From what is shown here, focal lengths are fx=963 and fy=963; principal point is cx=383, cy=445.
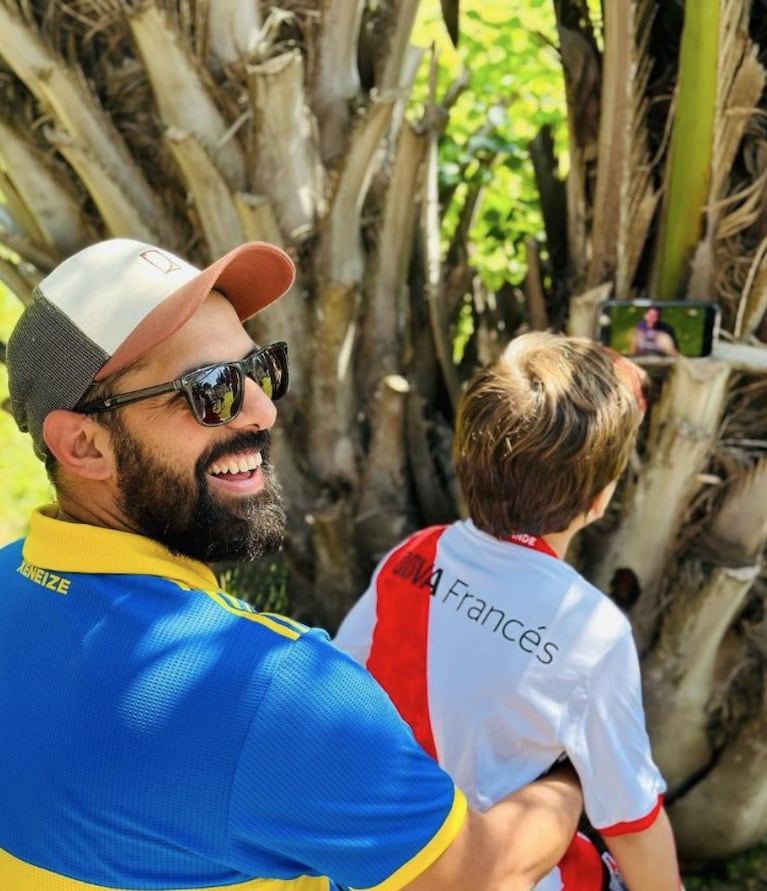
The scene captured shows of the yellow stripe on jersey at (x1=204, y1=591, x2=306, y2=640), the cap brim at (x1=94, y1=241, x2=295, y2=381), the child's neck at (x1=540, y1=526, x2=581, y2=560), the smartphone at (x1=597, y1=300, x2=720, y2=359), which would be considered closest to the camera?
the yellow stripe on jersey at (x1=204, y1=591, x2=306, y2=640)

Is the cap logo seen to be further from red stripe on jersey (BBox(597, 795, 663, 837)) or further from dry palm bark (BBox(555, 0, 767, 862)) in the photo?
dry palm bark (BBox(555, 0, 767, 862))

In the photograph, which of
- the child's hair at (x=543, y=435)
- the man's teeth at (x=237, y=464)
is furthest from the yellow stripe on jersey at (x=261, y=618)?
the child's hair at (x=543, y=435)

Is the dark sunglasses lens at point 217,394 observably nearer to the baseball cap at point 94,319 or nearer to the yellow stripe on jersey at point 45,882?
the baseball cap at point 94,319

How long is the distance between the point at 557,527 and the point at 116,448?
3.02 ft

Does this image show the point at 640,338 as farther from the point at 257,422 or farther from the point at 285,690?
the point at 285,690

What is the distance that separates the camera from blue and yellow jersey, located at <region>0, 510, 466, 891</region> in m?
1.28

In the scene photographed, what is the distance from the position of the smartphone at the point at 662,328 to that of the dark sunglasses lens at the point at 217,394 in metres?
1.43

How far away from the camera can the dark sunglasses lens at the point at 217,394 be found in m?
1.57

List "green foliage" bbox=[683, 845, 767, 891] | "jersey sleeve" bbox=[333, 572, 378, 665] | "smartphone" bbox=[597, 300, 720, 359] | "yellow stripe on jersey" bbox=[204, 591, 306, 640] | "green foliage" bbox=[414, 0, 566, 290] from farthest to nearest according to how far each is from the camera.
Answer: "green foliage" bbox=[414, 0, 566, 290] < "green foliage" bbox=[683, 845, 767, 891] < "smartphone" bbox=[597, 300, 720, 359] < "jersey sleeve" bbox=[333, 572, 378, 665] < "yellow stripe on jersey" bbox=[204, 591, 306, 640]


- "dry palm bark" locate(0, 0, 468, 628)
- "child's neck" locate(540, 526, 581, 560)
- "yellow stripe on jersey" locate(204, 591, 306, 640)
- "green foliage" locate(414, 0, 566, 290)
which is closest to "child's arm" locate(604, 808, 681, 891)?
"child's neck" locate(540, 526, 581, 560)

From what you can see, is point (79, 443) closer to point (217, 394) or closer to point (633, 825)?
point (217, 394)

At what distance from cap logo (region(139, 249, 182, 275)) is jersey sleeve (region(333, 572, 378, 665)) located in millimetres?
863

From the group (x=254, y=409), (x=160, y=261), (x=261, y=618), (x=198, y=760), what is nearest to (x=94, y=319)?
(x=160, y=261)

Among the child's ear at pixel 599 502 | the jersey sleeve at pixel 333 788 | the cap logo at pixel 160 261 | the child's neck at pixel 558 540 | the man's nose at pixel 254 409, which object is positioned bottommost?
the child's neck at pixel 558 540
